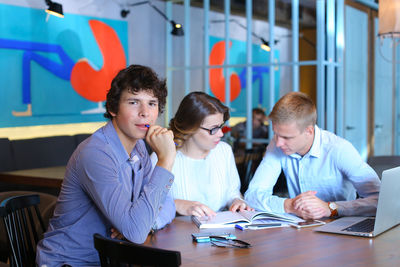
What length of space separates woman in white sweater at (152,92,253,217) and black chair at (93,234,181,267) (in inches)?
55.1

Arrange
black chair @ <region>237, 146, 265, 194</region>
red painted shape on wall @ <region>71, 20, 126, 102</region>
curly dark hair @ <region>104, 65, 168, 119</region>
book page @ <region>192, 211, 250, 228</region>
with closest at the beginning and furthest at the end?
1. curly dark hair @ <region>104, 65, 168, 119</region>
2. book page @ <region>192, 211, 250, 228</region>
3. black chair @ <region>237, 146, 265, 194</region>
4. red painted shape on wall @ <region>71, 20, 126, 102</region>

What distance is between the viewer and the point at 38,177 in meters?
4.03

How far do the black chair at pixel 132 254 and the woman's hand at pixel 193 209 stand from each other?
96 centimetres

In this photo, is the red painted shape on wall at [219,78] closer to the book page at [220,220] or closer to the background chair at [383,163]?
the background chair at [383,163]

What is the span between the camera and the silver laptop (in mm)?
1987

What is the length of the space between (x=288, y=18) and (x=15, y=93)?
5.85 meters

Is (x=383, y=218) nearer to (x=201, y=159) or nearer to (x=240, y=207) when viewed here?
(x=240, y=207)

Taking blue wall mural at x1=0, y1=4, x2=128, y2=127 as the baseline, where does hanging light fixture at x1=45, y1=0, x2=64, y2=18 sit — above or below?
above

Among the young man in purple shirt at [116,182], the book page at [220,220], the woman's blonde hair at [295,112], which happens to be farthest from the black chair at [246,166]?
the young man in purple shirt at [116,182]

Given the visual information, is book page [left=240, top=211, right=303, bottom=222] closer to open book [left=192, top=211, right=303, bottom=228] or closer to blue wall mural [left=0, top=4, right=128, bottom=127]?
open book [left=192, top=211, right=303, bottom=228]

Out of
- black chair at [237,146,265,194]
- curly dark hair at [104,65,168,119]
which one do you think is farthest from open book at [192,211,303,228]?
black chair at [237,146,265,194]

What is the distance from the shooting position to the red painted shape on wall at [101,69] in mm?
5828

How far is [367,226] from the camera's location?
2.15 m

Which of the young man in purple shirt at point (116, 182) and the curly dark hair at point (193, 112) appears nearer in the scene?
the young man in purple shirt at point (116, 182)
